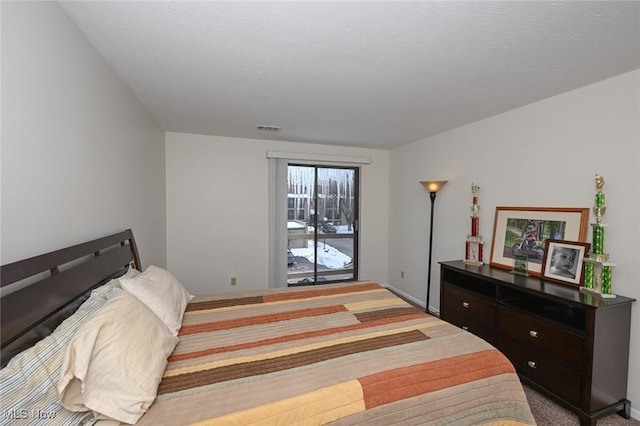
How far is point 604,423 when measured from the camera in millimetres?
1809

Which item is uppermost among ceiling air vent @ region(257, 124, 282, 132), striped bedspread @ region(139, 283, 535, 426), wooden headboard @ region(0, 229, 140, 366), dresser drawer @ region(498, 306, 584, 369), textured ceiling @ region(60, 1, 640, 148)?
textured ceiling @ region(60, 1, 640, 148)

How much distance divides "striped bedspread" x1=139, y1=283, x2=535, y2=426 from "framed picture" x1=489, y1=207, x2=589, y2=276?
1.37 meters

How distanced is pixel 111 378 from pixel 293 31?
1.74m

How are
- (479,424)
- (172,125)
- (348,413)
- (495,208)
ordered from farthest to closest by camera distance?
(172,125), (495,208), (479,424), (348,413)

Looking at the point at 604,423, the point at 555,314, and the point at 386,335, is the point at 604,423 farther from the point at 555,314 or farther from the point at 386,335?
the point at 386,335

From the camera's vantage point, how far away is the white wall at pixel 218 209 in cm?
361

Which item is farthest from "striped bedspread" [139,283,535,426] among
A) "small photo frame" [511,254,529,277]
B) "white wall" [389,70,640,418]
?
"white wall" [389,70,640,418]

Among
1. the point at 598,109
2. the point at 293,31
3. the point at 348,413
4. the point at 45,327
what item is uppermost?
the point at 293,31

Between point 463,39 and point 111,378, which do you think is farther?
point 463,39

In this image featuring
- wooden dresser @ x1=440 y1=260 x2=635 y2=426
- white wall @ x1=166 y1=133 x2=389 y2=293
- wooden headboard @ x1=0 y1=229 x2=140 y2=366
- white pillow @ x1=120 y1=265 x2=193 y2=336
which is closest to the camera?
wooden headboard @ x1=0 y1=229 x2=140 y2=366

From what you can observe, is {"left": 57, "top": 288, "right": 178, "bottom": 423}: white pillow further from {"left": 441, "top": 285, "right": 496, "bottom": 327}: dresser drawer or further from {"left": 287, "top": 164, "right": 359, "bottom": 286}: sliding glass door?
{"left": 287, "top": 164, "right": 359, "bottom": 286}: sliding glass door

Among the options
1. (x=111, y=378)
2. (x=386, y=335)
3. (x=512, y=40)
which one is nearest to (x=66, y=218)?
(x=111, y=378)
